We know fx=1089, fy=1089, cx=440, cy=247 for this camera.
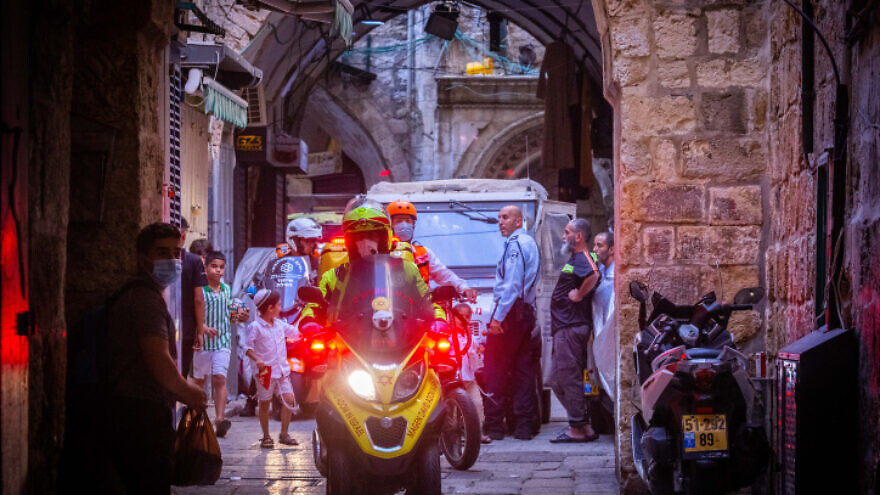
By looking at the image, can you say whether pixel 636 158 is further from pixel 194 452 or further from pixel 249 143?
pixel 249 143

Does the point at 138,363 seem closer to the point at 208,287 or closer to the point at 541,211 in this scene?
the point at 208,287

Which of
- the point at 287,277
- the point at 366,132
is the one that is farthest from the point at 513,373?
the point at 366,132

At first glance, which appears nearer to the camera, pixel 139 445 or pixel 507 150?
pixel 139 445

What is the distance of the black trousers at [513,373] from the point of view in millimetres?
9273

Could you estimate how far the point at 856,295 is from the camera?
15.8 feet

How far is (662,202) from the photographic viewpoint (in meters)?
6.78

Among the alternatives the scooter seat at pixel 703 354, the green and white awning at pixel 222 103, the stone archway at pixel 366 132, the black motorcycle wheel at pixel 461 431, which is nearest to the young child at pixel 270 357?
the black motorcycle wheel at pixel 461 431

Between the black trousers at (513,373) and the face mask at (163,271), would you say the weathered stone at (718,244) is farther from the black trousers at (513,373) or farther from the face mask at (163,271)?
the face mask at (163,271)

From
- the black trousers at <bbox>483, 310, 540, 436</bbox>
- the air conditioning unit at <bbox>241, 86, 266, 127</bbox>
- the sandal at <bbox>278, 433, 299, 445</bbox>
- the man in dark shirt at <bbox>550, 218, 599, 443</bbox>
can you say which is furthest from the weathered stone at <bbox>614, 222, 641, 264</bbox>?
the air conditioning unit at <bbox>241, 86, 266, 127</bbox>

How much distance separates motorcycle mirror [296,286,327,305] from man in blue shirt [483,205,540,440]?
10.7ft

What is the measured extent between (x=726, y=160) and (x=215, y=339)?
183 inches

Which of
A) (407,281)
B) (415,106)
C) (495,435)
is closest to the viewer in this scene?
(407,281)

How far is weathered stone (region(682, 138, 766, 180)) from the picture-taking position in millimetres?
6773

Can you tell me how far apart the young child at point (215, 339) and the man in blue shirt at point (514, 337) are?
2.25 m
